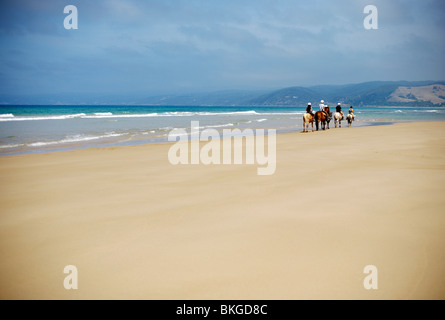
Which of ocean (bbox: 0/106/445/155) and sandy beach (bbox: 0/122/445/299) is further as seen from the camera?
ocean (bbox: 0/106/445/155)

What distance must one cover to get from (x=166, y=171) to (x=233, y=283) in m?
4.61

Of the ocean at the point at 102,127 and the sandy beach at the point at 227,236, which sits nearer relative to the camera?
the sandy beach at the point at 227,236

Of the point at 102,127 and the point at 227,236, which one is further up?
the point at 102,127

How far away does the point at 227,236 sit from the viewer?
3.17 meters

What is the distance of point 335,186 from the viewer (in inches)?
200

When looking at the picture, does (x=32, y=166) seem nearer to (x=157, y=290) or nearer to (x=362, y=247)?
(x=157, y=290)

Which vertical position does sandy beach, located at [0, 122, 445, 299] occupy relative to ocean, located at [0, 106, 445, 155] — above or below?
below

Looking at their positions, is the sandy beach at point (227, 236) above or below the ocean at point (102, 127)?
below

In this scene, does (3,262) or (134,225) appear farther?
(134,225)

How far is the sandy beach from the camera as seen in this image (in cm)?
234

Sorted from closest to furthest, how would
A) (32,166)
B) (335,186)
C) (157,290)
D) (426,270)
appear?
(157,290) < (426,270) < (335,186) < (32,166)

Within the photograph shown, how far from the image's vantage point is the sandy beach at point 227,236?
2.34 m

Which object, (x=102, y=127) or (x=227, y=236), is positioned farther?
(x=102, y=127)
